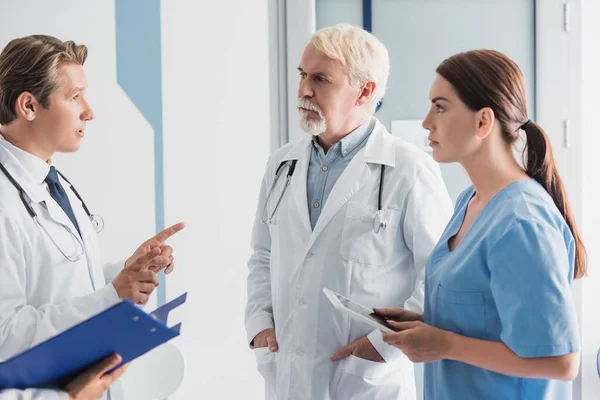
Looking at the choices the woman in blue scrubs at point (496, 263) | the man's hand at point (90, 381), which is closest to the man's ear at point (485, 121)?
the woman in blue scrubs at point (496, 263)

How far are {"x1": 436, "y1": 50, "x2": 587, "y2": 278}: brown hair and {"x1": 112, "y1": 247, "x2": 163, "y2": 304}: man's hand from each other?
82cm

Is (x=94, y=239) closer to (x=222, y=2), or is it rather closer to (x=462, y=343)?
(x=462, y=343)

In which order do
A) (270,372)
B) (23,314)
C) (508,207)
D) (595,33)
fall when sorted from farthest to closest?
(595,33) → (270,372) → (23,314) → (508,207)

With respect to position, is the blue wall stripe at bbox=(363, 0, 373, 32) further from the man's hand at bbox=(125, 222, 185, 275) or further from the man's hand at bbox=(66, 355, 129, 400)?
the man's hand at bbox=(66, 355, 129, 400)

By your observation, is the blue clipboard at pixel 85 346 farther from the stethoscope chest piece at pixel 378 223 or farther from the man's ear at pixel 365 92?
the man's ear at pixel 365 92

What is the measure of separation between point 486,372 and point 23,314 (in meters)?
0.98

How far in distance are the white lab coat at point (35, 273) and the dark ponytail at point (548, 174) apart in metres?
0.98

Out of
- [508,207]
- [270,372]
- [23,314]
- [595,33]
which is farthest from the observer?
[595,33]

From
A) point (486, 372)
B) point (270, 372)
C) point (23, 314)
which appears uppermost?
point (23, 314)

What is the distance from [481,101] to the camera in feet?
4.21

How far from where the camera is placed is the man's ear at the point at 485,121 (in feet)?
4.18

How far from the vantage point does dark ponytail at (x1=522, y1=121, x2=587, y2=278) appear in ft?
4.24

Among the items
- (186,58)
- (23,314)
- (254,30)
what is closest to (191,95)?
(186,58)

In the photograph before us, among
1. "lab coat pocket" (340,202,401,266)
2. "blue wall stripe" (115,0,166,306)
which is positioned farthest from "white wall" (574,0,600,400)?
"blue wall stripe" (115,0,166,306)
